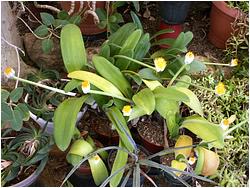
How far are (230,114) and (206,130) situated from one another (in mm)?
201

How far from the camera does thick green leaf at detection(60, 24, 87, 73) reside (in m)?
1.32

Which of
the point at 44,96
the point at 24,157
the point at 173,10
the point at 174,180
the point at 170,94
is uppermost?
the point at 173,10

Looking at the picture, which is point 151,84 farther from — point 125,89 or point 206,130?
point 206,130

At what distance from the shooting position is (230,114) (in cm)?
145

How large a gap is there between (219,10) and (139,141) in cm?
54

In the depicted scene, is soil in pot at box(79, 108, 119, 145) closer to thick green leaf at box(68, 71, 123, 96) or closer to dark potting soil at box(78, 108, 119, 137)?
dark potting soil at box(78, 108, 119, 137)

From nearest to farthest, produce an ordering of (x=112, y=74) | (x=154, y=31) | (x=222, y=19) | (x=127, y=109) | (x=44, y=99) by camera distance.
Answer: (x=127, y=109)
(x=112, y=74)
(x=44, y=99)
(x=222, y=19)
(x=154, y=31)

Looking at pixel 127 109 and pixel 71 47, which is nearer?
pixel 127 109

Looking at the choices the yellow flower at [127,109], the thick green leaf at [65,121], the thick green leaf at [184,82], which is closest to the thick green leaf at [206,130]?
the thick green leaf at [184,82]

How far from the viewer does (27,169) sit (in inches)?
53.9

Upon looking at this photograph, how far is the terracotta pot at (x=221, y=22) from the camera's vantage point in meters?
1.48

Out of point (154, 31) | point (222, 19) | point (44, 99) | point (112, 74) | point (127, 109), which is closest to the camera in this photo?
point (127, 109)

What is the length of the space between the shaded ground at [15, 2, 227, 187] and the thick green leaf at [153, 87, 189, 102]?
0.33 metres

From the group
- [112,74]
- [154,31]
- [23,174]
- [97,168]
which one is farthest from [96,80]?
[154,31]
